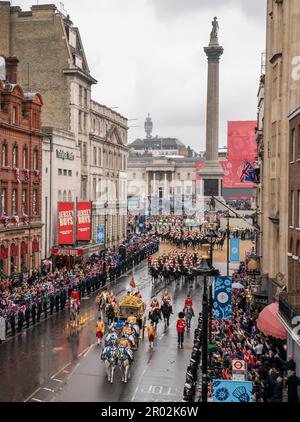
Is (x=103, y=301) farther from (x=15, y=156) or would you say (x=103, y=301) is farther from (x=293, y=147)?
(x=15, y=156)

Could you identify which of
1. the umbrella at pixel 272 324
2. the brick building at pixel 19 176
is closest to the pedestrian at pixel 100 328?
the umbrella at pixel 272 324

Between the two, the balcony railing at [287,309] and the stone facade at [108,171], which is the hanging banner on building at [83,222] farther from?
the balcony railing at [287,309]

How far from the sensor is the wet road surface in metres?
20.4

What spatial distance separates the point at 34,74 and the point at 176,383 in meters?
46.1

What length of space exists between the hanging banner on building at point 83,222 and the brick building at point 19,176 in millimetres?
5453

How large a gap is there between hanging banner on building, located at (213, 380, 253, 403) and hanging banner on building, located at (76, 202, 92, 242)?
40.5 m

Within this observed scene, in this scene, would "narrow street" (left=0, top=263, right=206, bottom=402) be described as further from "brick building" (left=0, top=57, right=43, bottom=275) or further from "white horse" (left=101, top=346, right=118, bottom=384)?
"brick building" (left=0, top=57, right=43, bottom=275)

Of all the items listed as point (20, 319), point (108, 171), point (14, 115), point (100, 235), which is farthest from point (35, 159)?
point (108, 171)

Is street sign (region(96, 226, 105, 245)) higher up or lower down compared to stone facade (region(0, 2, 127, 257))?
lower down

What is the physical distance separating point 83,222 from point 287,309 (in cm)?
3662

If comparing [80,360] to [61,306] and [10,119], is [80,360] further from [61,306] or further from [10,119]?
[10,119]

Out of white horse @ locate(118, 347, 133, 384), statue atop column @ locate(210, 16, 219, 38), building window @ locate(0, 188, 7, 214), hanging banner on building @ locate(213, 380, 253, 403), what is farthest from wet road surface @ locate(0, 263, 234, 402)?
statue atop column @ locate(210, 16, 219, 38)

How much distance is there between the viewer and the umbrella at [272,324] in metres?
22.1
